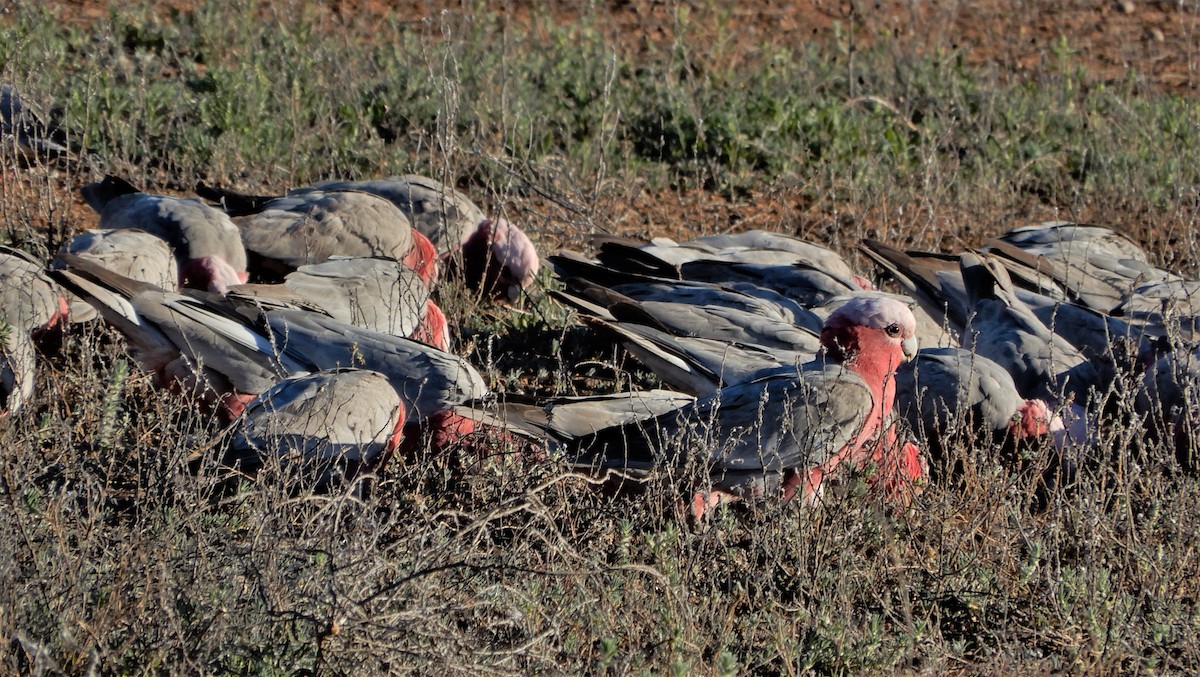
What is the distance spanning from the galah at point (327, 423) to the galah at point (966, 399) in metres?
2.36

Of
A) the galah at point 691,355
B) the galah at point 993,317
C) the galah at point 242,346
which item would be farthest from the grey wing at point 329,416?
the galah at point 993,317

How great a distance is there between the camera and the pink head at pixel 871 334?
18.9 feet

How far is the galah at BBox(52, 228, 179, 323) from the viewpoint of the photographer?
6668mm

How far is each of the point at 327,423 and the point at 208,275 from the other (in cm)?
215

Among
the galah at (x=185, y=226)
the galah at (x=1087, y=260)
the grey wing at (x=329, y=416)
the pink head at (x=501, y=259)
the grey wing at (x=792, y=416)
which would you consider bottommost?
the pink head at (x=501, y=259)

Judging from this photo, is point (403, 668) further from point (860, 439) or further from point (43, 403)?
point (43, 403)

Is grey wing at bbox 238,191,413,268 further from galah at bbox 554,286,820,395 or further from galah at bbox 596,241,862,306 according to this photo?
galah at bbox 554,286,820,395

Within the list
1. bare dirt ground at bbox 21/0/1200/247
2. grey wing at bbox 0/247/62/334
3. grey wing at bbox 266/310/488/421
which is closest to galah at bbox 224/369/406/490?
grey wing at bbox 266/310/488/421

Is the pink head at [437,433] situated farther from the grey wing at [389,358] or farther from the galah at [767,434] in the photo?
the galah at [767,434]

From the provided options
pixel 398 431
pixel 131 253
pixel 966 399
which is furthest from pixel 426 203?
pixel 966 399

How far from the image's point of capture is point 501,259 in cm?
766

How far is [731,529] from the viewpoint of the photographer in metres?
4.91

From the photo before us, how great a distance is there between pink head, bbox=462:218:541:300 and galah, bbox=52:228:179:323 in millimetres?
→ 1713

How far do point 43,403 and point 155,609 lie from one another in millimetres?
2440
